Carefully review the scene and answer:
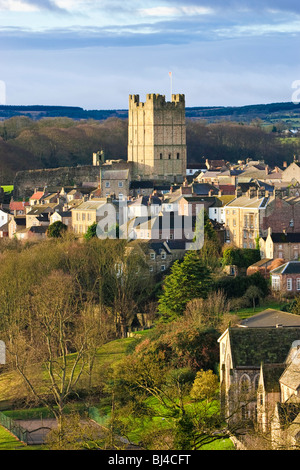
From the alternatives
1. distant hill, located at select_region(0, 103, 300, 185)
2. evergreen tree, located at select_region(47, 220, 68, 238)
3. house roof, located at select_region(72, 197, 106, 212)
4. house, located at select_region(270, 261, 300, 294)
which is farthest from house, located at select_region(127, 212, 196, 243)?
distant hill, located at select_region(0, 103, 300, 185)

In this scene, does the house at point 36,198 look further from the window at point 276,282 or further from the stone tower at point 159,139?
the window at point 276,282

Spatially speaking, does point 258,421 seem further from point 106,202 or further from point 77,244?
point 106,202

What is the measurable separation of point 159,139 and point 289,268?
36.1 m

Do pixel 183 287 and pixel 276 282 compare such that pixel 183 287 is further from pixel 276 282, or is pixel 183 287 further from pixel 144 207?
pixel 144 207

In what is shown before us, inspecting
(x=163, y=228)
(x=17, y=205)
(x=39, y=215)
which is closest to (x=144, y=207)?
(x=163, y=228)

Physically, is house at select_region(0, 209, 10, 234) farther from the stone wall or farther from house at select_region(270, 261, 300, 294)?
house at select_region(270, 261, 300, 294)

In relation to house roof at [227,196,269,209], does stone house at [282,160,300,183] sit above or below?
below

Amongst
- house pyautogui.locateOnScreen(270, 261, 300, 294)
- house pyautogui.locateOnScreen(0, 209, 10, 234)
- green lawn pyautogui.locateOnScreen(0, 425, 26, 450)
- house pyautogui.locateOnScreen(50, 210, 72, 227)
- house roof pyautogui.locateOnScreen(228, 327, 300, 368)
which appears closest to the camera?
green lawn pyautogui.locateOnScreen(0, 425, 26, 450)

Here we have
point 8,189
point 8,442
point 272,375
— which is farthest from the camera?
point 8,189

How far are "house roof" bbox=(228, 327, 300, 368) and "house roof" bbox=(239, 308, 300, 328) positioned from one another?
2.10 m

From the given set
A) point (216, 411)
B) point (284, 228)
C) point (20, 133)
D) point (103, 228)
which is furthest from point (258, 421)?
point (20, 133)

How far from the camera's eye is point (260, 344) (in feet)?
94.8

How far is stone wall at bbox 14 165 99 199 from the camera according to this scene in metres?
74.7
